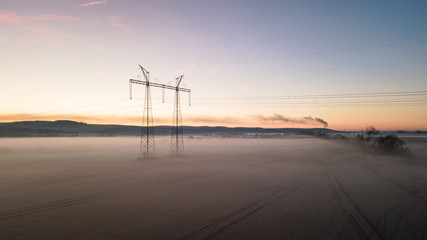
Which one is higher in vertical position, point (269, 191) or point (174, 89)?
point (174, 89)

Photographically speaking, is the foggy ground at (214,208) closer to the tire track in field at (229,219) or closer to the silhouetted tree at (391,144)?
the tire track in field at (229,219)

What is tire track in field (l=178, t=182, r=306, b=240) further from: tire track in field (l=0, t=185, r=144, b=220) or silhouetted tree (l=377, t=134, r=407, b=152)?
silhouetted tree (l=377, t=134, r=407, b=152)

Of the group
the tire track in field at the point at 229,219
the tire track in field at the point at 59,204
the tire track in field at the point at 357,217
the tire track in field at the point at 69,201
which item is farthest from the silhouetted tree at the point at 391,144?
the tire track in field at the point at 59,204

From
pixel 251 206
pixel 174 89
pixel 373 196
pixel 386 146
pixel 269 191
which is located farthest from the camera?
pixel 386 146

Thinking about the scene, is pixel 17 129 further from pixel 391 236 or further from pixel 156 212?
pixel 391 236

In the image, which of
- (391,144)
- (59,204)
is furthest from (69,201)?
(391,144)

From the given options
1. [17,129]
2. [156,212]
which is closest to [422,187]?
[156,212]

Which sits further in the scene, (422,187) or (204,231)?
(422,187)

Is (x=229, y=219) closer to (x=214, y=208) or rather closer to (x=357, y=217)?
(x=214, y=208)
